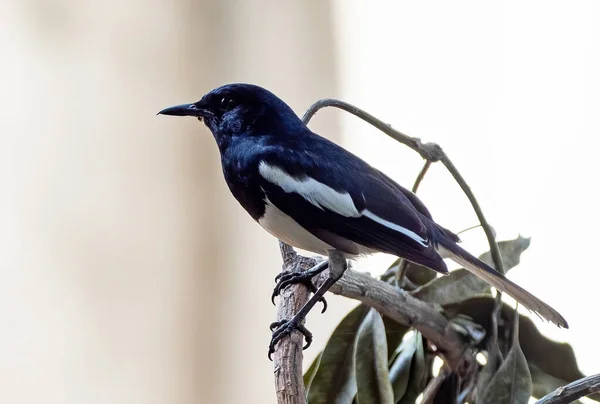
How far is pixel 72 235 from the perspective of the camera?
177 centimetres

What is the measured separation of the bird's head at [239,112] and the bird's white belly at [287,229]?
0.15m

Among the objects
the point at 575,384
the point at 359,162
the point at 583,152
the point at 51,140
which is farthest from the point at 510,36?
the point at 51,140

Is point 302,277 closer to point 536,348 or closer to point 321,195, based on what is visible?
point 321,195

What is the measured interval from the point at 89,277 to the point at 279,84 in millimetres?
767

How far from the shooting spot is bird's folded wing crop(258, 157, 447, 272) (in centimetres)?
85

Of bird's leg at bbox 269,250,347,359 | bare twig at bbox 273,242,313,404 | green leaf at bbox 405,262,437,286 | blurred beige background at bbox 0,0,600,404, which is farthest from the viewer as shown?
blurred beige background at bbox 0,0,600,404

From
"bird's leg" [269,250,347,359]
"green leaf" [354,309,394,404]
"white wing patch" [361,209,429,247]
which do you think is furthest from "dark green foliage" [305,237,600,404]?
"white wing patch" [361,209,429,247]

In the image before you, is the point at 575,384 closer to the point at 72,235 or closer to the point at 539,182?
the point at 539,182

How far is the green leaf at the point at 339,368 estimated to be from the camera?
39.4 inches

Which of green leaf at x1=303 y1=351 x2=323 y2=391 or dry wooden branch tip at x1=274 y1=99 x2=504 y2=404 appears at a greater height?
dry wooden branch tip at x1=274 y1=99 x2=504 y2=404

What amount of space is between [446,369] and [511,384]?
0.40 ft

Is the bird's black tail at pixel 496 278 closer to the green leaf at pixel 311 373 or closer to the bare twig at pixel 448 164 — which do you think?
the bare twig at pixel 448 164

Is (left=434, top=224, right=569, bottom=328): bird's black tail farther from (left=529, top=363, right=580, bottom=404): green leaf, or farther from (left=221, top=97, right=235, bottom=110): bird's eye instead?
(left=221, top=97, right=235, bottom=110): bird's eye

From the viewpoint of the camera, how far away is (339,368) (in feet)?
3.37
